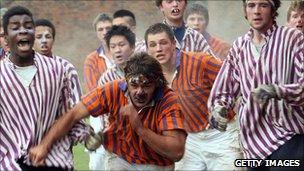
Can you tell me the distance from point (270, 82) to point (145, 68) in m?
0.93

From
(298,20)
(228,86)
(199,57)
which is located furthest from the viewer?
(199,57)

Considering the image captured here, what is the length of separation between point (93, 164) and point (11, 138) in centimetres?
366

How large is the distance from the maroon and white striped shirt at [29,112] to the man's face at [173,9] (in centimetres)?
279

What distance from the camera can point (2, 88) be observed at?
637 cm

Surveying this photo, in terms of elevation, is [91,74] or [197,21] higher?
[197,21]

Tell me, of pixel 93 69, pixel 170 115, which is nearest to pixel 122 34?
Answer: pixel 93 69

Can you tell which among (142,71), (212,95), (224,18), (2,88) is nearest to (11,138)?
(2,88)

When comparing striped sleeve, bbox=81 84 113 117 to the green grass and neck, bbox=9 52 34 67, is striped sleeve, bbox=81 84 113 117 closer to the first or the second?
neck, bbox=9 52 34 67

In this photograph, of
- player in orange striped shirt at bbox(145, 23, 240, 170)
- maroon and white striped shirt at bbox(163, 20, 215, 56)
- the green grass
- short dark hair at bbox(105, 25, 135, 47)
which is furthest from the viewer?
the green grass

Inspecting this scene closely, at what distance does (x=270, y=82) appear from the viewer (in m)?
6.61

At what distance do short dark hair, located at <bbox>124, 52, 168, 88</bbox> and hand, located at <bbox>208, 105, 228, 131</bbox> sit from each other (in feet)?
1.88

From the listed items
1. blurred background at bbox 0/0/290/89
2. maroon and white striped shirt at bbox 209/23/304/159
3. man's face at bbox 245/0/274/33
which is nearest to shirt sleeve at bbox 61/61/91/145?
maroon and white striped shirt at bbox 209/23/304/159

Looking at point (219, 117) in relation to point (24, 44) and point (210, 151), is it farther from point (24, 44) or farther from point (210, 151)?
point (210, 151)

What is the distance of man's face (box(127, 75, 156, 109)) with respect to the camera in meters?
6.38
